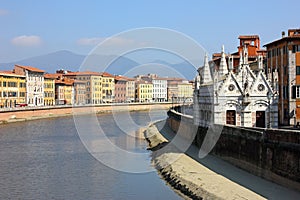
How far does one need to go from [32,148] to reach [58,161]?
32.1 feet

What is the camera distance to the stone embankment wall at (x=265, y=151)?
21.7 meters

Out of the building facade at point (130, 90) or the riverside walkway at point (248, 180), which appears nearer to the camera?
the riverside walkway at point (248, 180)

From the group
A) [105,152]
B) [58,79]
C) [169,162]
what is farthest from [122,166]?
[58,79]

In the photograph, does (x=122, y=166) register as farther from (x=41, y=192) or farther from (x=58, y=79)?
(x=58, y=79)

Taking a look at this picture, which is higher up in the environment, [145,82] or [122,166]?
[145,82]

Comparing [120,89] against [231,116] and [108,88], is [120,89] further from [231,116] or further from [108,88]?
[231,116]

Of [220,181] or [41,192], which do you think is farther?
[41,192]

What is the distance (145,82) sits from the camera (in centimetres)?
18888

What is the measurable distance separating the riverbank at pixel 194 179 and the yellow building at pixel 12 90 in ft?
219

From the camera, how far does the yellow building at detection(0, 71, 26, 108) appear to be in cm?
10029

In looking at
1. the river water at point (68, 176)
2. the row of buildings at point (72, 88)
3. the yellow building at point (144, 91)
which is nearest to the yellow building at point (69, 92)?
the row of buildings at point (72, 88)

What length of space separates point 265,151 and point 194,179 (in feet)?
15.4

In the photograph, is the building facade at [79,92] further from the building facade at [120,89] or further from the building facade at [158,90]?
the building facade at [158,90]

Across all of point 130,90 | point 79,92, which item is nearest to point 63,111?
point 79,92
